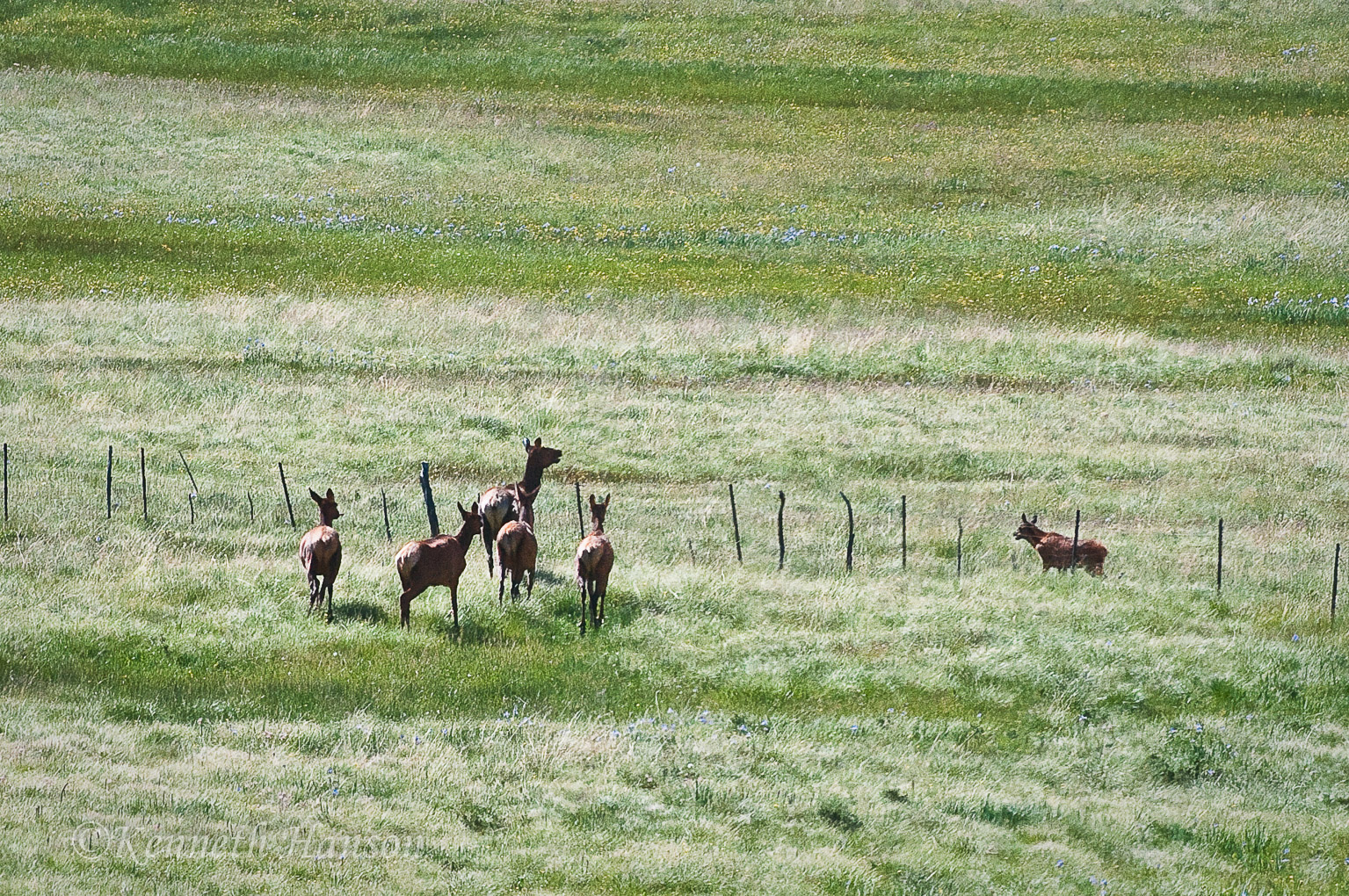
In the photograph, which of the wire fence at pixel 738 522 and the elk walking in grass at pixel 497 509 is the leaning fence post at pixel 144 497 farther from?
the elk walking in grass at pixel 497 509

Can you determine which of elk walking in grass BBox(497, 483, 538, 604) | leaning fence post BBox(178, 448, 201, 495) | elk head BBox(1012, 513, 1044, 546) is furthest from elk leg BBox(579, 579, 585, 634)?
leaning fence post BBox(178, 448, 201, 495)

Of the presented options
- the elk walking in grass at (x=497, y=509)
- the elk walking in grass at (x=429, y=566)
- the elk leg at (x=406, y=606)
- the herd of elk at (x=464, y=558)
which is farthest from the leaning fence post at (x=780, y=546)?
the elk leg at (x=406, y=606)

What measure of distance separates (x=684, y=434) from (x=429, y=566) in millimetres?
10691

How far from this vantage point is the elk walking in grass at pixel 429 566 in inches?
624

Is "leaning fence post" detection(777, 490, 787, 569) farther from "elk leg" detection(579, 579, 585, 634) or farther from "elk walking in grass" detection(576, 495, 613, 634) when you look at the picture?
"elk leg" detection(579, 579, 585, 634)

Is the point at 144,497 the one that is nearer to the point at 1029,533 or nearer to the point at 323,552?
the point at 323,552

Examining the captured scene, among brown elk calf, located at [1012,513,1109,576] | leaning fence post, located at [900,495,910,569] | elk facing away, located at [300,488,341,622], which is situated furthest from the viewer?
brown elk calf, located at [1012,513,1109,576]

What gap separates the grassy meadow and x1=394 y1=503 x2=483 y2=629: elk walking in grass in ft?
1.87

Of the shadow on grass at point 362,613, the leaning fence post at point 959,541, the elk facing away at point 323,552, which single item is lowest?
the shadow on grass at point 362,613

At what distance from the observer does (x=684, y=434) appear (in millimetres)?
26203

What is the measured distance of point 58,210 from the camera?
133ft

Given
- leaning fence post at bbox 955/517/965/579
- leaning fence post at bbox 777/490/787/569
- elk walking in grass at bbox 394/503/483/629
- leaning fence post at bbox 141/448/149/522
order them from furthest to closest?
leaning fence post at bbox 141/448/149/522, leaning fence post at bbox 955/517/965/579, leaning fence post at bbox 777/490/787/569, elk walking in grass at bbox 394/503/483/629

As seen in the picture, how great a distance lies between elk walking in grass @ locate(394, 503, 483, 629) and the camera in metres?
15.9

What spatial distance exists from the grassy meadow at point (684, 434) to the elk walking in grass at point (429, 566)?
1.87ft
